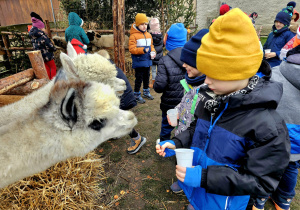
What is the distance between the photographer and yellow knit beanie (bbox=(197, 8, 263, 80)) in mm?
1152

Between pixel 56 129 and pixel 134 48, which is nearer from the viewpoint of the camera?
pixel 56 129

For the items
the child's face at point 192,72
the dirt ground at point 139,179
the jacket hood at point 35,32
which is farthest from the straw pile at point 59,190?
the jacket hood at point 35,32

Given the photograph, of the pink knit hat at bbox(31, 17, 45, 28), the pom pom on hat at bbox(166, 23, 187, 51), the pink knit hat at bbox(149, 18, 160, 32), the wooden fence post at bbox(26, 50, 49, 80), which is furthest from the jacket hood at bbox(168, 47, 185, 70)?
the pink knit hat at bbox(31, 17, 45, 28)

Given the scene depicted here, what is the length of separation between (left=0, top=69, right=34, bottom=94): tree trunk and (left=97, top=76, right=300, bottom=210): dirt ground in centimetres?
184

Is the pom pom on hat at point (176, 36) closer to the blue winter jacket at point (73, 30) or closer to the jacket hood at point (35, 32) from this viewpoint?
the blue winter jacket at point (73, 30)

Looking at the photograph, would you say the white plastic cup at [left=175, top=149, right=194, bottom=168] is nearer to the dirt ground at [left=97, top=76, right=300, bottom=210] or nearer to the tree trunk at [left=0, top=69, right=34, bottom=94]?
the dirt ground at [left=97, top=76, right=300, bottom=210]

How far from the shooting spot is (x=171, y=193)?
280cm

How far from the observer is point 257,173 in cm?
120

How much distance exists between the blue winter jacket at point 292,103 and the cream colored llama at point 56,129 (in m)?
1.64

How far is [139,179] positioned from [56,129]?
1952mm

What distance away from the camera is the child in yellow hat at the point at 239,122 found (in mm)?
1175

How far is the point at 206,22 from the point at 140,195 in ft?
41.8

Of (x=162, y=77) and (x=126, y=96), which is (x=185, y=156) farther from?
(x=126, y=96)

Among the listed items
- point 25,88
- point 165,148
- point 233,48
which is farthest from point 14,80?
point 233,48
